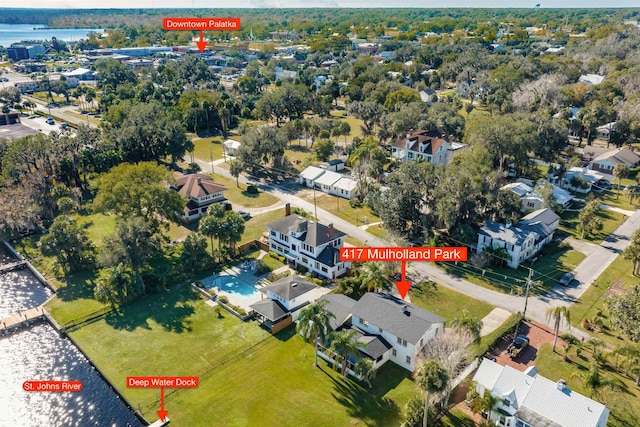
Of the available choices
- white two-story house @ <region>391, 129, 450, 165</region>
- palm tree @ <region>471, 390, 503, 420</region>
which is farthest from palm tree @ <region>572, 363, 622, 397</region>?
white two-story house @ <region>391, 129, 450, 165</region>

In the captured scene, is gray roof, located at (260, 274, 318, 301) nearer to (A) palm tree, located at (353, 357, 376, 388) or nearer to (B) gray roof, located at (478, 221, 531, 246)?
(A) palm tree, located at (353, 357, 376, 388)

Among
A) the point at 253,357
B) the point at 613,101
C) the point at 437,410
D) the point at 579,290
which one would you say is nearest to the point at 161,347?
the point at 253,357

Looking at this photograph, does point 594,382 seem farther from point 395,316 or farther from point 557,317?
point 395,316

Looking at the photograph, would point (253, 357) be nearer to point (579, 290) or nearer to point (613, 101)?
point (579, 290)

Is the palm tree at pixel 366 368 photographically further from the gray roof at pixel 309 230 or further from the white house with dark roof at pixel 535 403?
the gray roof at pixel 309 230

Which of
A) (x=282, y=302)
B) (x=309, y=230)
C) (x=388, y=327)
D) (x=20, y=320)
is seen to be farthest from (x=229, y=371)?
(x=20, y=320)

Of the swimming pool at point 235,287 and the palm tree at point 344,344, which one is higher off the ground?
the palm tree at point 344,344

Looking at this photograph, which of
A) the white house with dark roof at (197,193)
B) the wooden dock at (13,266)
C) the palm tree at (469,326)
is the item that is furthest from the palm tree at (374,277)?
the wooden dock at (13,266)
